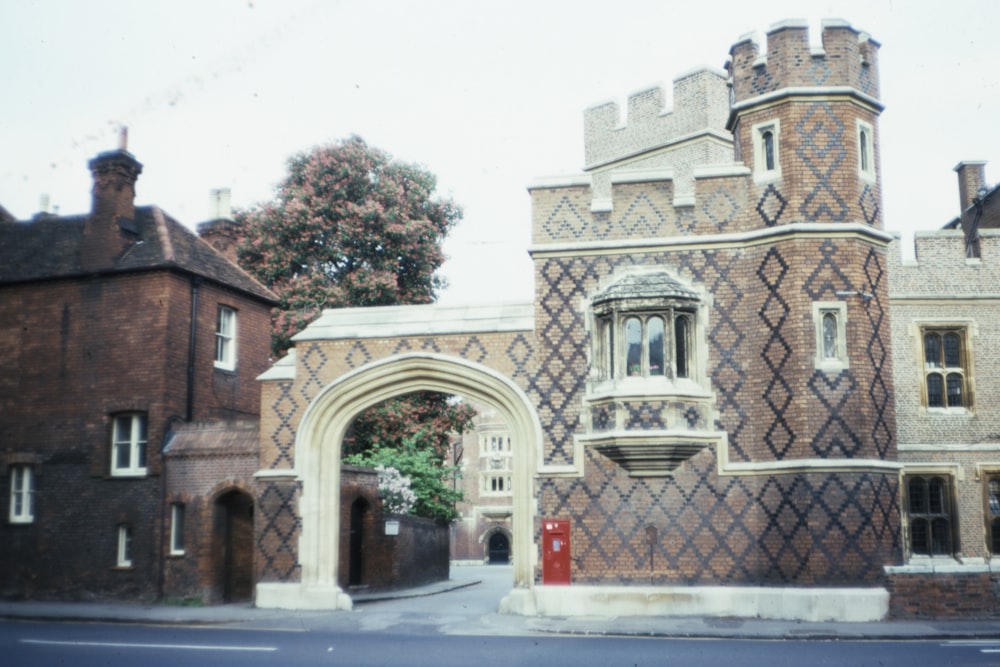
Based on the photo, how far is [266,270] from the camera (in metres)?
32.1

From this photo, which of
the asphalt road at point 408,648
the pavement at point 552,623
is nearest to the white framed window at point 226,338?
the pavement at point 552,623

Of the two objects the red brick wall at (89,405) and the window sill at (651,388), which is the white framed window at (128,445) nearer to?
the red brick wall at (89,405)

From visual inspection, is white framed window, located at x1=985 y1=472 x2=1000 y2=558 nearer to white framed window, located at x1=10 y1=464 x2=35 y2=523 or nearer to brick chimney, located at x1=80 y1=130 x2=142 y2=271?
brick chimney, located at x1=80 y1=130 x2=142 y2=271

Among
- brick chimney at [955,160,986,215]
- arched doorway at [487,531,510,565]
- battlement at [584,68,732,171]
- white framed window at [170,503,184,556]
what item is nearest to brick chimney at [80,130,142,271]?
white framed window at [170,503,184,556]

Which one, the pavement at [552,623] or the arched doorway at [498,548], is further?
the arched doorway at [498,548]

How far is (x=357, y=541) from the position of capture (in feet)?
80.0

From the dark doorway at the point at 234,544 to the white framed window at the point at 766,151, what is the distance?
480 inches

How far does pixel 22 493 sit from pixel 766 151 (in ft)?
57.9

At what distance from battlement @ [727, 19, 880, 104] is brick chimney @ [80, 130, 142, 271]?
14.0 m

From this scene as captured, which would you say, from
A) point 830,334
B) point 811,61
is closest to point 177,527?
point 830,334

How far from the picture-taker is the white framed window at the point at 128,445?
2200 cm

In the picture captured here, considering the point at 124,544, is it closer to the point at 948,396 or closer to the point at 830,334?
the point at 830,334

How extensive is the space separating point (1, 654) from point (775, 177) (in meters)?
14.1

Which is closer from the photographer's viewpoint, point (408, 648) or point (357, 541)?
point (408, 648)
